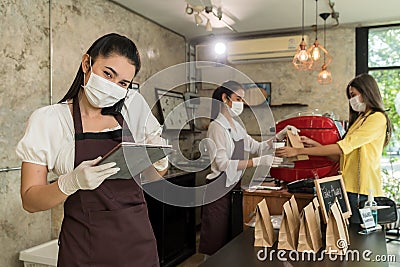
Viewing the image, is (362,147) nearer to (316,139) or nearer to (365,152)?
(365,152)

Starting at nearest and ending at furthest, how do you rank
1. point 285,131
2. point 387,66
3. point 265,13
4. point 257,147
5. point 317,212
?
point 317,212, point 285,131, point 257,147, point 265,13, point 387,66

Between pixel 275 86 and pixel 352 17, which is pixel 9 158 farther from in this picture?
pixel 352 17

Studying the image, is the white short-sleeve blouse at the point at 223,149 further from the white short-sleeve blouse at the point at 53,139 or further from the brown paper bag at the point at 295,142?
the white short-sleeve blouse at the point at 53,139

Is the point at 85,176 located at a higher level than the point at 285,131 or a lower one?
lower

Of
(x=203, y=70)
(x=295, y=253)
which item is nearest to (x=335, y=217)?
(x=295, y=253)

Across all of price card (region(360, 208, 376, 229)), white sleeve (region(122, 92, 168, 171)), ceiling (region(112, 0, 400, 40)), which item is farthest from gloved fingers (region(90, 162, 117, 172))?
ceiling (region(112, 0, 400, 40))

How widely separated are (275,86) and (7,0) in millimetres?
3419

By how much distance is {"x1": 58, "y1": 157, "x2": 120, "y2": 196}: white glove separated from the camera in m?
1.17

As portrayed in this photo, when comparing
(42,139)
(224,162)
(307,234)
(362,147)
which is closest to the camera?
(42,139)

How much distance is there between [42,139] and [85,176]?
0.21 metres

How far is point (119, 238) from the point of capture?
4.41 ft

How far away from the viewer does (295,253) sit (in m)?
1.64

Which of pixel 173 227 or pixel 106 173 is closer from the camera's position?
pixel 106 173

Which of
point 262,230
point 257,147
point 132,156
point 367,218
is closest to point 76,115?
point 132,156
